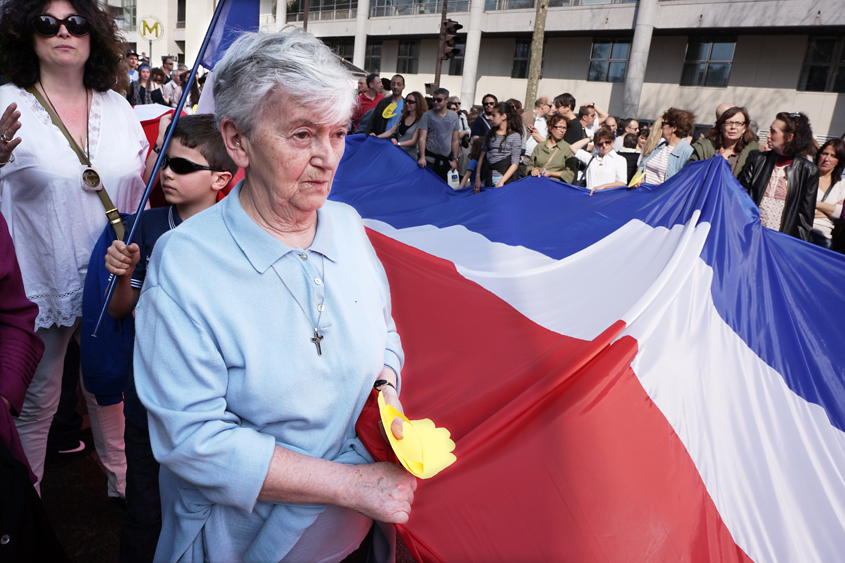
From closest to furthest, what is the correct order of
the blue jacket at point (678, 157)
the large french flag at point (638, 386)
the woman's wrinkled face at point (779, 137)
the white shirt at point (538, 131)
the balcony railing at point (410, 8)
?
the large french flag at point (638, 386)
the woman's wrinkled face at point (779, 137)
the blue jacket at point (678, 157)
the white shirt at point (538, 131)
the balcony railing at point (410, 8)

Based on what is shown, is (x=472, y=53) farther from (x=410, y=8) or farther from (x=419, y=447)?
(x=419, y=447)

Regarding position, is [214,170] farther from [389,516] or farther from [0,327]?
[389,516]

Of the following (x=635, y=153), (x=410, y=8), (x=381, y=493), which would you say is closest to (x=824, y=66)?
(x=635, y=153)

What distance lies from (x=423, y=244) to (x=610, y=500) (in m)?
2.41

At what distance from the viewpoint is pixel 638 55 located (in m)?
19.2

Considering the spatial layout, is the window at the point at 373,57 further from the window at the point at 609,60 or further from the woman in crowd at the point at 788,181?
the woman in crowd at the point at 788,181

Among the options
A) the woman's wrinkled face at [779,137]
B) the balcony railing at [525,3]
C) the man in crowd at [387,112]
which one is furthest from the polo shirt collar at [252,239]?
the balcony railing at [525,3]

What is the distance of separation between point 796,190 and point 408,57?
Result: 24790mm

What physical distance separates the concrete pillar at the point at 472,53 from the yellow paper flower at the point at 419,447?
23.9 m

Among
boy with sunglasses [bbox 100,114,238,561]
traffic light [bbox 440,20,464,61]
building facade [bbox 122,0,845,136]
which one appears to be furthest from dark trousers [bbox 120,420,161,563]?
building facade [bbox 122,0,845,136]

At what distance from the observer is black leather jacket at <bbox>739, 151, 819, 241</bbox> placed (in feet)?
15.7

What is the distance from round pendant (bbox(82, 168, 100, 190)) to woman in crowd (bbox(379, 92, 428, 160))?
622cm

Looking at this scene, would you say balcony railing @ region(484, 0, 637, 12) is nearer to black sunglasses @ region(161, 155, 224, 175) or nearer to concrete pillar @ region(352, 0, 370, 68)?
concrete pillar @ region(352, 0, 370, 68)

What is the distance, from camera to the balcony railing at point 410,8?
24016 millimetres
